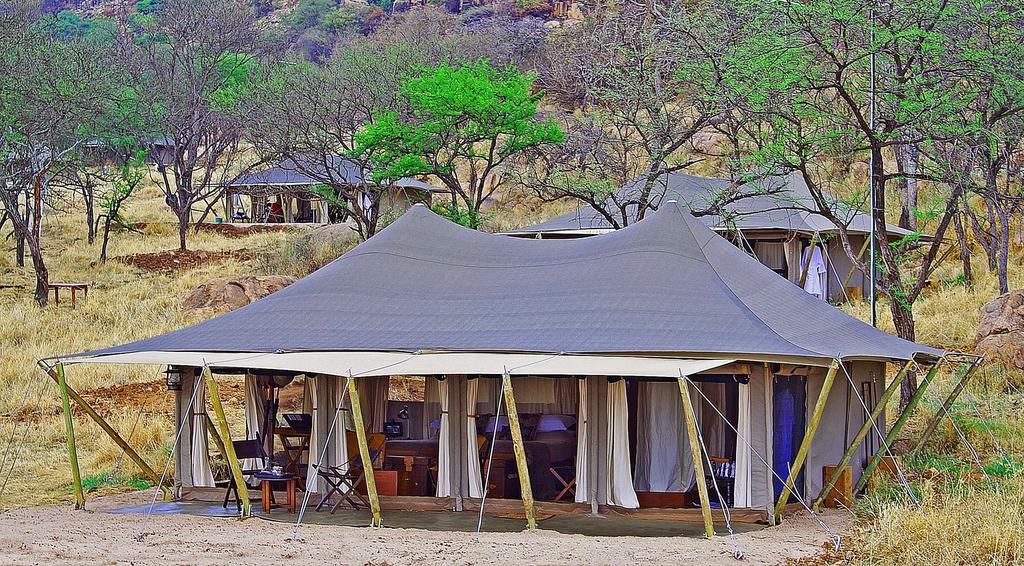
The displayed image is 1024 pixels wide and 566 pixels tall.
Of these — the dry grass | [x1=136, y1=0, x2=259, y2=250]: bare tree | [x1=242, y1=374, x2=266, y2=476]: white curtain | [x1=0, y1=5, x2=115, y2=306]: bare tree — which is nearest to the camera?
the dry grass

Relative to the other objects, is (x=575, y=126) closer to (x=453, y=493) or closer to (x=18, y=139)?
(x=18, y=139)

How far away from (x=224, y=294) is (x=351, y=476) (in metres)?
12.7

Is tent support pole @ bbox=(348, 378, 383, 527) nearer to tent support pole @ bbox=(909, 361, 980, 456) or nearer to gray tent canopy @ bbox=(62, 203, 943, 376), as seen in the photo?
gray tent canopy @ bbox=(62, 203, 943, 376)

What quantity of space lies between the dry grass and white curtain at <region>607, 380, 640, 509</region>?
87.8 inches

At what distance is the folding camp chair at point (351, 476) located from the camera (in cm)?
1153

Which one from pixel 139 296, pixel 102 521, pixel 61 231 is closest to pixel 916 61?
pixel 102 521

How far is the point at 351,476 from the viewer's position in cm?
1198

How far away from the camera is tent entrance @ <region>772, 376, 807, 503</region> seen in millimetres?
11781

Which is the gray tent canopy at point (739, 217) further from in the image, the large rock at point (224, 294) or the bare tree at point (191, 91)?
the bare tree at point (191, 91)

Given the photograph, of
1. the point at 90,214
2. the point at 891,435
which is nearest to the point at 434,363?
the point at 891,435

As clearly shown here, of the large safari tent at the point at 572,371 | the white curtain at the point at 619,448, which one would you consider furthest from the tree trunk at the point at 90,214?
the white curtain at the point at 619,448

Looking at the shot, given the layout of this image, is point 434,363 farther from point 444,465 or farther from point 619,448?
point 619,448

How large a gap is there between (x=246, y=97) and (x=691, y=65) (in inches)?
805

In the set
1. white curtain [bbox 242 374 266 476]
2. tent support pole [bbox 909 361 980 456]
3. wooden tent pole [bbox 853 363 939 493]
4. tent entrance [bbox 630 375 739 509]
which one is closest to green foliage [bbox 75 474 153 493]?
white curtain [bbox 242 374 266 476]
